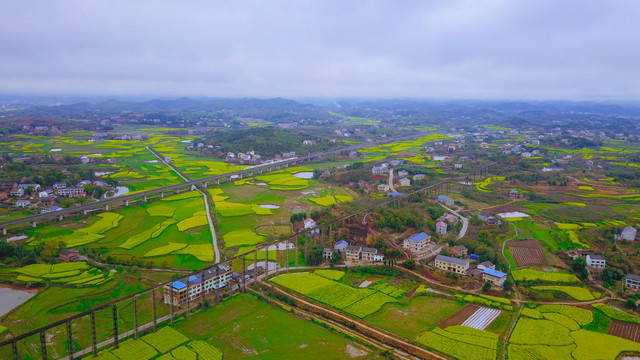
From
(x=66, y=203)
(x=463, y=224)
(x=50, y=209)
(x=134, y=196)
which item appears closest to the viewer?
(x=463, y=224)

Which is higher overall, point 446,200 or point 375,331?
point 446,200

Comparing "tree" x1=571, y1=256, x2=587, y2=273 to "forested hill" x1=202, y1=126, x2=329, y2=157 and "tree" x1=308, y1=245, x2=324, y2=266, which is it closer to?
"tree" x1=308, y1=245, x2=324, y2=266

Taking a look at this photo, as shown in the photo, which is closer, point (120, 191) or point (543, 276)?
point (543, 276)

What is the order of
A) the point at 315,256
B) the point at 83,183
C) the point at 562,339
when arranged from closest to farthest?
the point at 562,339
the point at 315,256
the point at 83,183

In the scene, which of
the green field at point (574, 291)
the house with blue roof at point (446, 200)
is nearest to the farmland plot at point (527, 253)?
the green field at point (574, 291)

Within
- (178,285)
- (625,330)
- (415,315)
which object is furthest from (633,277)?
(178,285)

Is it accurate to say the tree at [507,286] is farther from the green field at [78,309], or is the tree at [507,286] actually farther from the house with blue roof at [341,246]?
the green field at [78,309]

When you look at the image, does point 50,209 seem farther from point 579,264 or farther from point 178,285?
point 579,264
